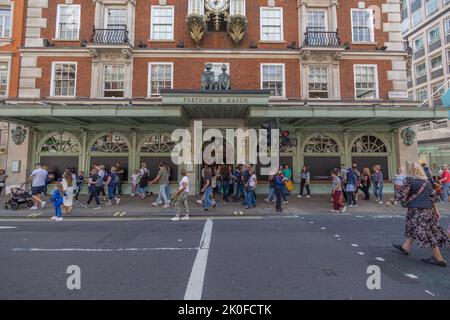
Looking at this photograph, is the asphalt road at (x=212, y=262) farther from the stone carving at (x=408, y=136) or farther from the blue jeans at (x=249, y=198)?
the stone carving at (x=408, y=136)

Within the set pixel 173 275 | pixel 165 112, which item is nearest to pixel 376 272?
pixel 173 275

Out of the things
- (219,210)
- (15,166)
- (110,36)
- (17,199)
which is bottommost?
(219,210)

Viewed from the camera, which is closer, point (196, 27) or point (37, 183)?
point (37, 183)

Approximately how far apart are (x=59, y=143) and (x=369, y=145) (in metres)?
19.2

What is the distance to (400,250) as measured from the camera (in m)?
5.67

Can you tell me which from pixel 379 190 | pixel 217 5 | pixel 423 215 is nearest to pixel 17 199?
pixel 423 215

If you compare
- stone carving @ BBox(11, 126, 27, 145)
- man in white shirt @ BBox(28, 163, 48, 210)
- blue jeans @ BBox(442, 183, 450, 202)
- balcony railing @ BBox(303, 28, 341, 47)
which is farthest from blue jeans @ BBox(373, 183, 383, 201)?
stone carving @ BBox(11, 126, 27, 145)

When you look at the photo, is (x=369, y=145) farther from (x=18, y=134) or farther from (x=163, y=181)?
(x=18, y=134)

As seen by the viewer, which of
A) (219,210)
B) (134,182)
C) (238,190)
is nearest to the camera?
(219,210)

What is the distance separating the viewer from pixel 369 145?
17000 mm

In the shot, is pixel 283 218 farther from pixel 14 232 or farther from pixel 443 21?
pixel 443 21

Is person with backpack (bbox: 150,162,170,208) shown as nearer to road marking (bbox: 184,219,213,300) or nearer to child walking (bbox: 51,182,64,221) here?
child walking (bbox: 51,182,64,221)
